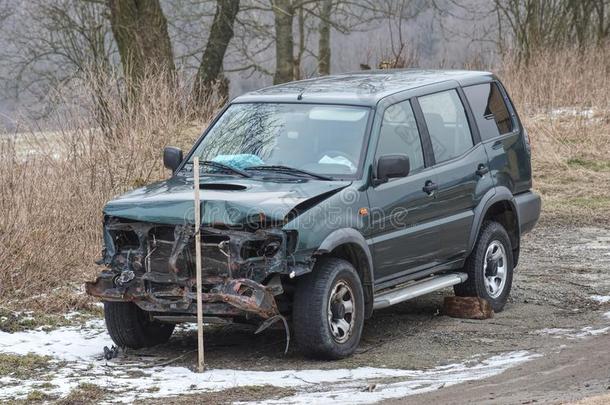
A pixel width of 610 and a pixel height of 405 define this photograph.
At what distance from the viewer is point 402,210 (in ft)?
28.8

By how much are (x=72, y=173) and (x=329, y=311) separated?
521cm

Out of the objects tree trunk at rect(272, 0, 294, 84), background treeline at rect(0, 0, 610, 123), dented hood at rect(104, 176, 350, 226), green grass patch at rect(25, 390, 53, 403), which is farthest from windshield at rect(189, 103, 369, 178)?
tree trunk at rect(272, 0, 294, 84)

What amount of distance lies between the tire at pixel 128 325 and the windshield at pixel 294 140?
1.31 meters

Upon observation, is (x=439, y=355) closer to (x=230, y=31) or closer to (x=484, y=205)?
(x=484, y=205)

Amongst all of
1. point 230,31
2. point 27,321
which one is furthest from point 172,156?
point 230,31

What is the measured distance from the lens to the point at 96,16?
3181 cm

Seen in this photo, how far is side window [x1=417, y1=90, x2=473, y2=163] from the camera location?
370 inches

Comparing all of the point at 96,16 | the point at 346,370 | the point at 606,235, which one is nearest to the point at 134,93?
the point at 606,235

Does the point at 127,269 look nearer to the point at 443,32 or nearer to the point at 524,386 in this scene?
the point at 524,386

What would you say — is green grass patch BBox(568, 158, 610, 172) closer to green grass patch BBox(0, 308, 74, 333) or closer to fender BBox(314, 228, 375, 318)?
fender BBox(314, 228, 375, 318)

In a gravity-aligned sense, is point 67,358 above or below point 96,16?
below

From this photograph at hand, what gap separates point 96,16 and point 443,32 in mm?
11903

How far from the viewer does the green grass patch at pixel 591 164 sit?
1834 cm

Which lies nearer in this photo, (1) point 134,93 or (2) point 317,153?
(2) point 317,153
